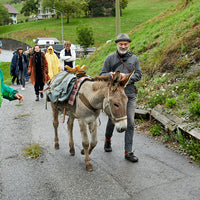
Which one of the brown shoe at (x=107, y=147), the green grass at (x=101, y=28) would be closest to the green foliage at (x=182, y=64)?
the brown shoe at (x=107, y=147)

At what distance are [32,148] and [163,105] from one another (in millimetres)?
3523

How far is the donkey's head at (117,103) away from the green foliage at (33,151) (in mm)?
2174

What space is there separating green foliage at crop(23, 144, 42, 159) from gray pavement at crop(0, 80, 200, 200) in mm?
129

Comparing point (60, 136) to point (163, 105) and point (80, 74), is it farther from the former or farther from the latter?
point (163, 105)

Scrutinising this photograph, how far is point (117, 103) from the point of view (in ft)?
12.6

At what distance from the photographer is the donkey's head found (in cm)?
382

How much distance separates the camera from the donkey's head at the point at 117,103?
12.5 ft

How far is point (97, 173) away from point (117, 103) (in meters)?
1.42

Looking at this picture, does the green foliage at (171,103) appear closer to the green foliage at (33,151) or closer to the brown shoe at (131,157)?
the brown shoe at (131,157)

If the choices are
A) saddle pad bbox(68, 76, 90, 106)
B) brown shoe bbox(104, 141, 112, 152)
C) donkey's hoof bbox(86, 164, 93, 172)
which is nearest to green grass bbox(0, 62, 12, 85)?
brown shoe bbox(104, 141, 112, 152)

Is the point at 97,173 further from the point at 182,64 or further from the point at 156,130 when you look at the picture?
the point at 182,64

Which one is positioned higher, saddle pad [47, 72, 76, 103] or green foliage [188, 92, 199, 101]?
saddle pad [47, 72, 76, 103]

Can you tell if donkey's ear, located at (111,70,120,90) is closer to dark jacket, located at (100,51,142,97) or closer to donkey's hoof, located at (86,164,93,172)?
dark jacket, located at (100,51,142,97)

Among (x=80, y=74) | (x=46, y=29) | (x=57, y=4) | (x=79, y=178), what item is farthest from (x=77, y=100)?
(x=57, y=4)
